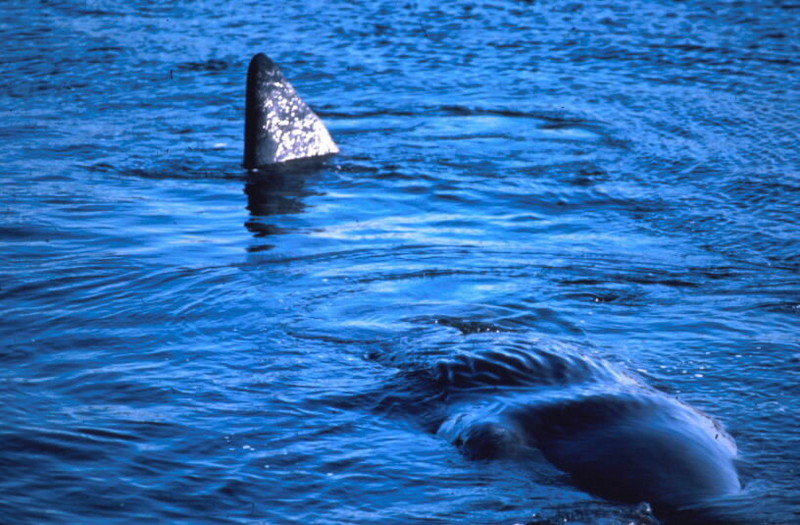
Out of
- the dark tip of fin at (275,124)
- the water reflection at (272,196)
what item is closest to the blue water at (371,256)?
the water reflection at (272,196)

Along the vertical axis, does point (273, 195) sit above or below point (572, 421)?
below

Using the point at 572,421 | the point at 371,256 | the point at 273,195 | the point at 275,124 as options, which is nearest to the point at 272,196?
the point at 273,195

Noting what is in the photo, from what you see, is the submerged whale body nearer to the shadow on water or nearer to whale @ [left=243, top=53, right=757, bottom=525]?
whale @ [left=243, top=53, right=757, bottom=525]

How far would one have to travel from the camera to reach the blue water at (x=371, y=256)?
14.2 feet

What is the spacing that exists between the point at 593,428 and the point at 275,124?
225 inches

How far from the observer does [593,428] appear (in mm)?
4438

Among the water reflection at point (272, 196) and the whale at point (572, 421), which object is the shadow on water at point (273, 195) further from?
the whale at point (572, 421)

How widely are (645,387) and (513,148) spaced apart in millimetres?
5281

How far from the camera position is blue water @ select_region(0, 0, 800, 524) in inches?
170

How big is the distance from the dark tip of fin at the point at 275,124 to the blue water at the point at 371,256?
0.31 metres

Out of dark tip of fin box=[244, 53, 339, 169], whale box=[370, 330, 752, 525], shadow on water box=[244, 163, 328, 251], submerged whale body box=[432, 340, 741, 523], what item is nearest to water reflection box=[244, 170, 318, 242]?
shadow on water box=[244, 163, 328, 251]

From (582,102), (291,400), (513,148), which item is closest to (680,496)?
(291,400)

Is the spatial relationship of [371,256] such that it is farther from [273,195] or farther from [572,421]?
[572,421]

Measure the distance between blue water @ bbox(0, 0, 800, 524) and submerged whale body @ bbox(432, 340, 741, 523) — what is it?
0.12 m
